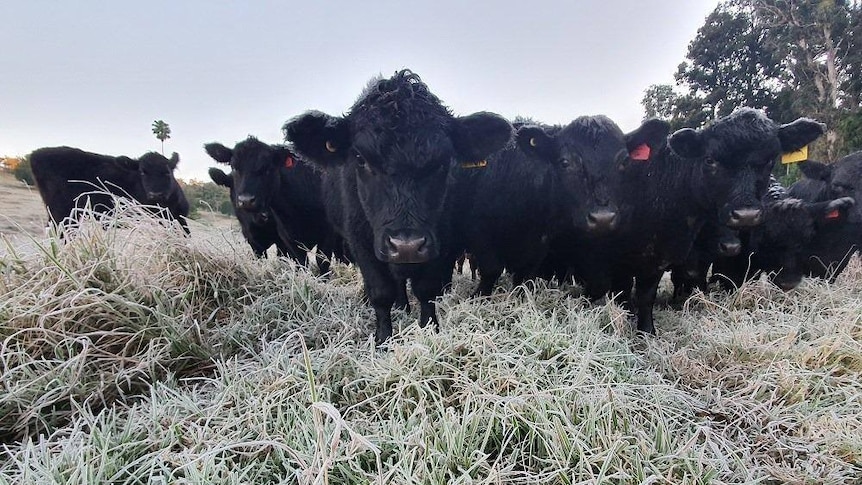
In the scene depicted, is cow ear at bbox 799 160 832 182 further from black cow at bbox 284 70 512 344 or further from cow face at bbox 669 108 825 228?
black cow at bbox 284 70 512 344

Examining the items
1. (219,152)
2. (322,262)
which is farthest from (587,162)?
(219,152)

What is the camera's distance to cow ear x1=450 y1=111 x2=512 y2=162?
334 centimetres

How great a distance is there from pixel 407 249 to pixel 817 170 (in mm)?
7417

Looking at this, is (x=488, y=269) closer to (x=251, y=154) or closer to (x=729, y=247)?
(x=729, y=247)

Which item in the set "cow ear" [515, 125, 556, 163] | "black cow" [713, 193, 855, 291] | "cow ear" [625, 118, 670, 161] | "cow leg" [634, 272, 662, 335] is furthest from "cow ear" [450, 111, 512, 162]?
"black cow" [713, 193, 855, 291]

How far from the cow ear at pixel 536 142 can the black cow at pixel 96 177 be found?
700cm

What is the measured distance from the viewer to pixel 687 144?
4074 millimetres

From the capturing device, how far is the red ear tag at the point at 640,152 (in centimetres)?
395

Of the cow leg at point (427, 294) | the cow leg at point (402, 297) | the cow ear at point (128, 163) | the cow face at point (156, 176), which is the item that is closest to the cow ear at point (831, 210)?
the cow leg at point (427, 294)

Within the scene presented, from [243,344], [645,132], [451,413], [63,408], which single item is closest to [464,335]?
[451,413]

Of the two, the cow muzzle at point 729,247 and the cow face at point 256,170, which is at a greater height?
the cow face at point 256,170

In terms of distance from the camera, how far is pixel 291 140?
334cm

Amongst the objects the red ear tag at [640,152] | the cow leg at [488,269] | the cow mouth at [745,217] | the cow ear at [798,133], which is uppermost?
the cow ear at [798,133]

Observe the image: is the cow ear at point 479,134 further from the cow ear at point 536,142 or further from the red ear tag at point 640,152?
the red ear tag at point 640,152
